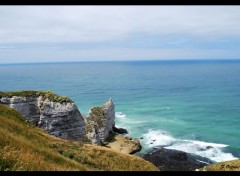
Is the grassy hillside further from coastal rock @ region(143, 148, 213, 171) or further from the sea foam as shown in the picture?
the sea foam

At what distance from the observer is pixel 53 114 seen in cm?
5131

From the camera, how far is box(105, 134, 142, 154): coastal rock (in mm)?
74681

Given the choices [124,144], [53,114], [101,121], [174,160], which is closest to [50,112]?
[53,114]

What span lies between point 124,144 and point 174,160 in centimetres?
1532

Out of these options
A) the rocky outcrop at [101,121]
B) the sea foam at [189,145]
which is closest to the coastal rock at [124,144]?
the rocky outcrop at [101,121]

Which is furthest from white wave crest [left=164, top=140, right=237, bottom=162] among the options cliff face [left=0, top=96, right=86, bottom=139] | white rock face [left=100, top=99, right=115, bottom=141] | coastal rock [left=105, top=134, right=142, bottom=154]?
cliff face [left=0, top=96, right=86, bottom=139]

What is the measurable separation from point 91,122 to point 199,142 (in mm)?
29919

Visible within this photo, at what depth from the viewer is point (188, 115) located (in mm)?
110750

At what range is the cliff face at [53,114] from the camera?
164 feet

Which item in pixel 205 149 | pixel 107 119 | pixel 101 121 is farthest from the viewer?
pixel 107 119

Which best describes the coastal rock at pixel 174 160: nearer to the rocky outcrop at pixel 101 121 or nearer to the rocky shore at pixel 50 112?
the rocky outcrop at pixel 101 121

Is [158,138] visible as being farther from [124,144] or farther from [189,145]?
[124,144]
